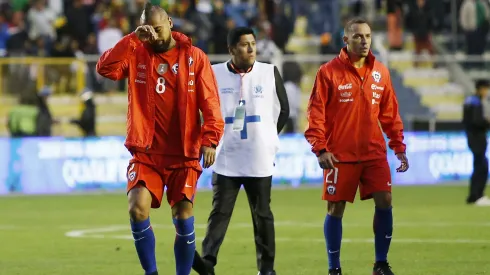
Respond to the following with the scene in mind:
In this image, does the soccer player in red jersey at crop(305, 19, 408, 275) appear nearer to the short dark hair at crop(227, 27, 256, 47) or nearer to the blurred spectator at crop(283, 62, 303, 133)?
the short dark hair at crop(227, 27, 256, 47)

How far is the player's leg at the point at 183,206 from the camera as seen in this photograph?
1021 cm

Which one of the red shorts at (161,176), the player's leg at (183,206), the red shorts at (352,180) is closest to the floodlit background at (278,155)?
the red shorts at (352,180)

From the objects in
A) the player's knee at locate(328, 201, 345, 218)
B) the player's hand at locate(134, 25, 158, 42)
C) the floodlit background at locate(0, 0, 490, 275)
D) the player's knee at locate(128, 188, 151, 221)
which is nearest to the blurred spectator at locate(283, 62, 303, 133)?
the floodlit background at locate(0, 0, 490, 275)

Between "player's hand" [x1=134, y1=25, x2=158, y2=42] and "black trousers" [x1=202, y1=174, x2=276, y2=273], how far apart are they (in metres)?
2.34

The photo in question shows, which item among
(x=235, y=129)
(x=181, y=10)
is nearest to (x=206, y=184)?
(x=181, y=10)

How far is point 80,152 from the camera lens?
2438 cm

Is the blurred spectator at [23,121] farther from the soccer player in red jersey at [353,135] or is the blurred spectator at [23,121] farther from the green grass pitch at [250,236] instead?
the soccer player in red jersey at [353,135]

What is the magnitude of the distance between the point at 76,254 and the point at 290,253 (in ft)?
7.78

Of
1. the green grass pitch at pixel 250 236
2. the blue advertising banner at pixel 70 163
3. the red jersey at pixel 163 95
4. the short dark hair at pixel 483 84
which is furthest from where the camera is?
the blue advertising banner at pixel 70 163

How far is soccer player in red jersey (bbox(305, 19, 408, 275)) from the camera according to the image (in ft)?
37.4

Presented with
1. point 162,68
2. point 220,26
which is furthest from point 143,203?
point 220,26

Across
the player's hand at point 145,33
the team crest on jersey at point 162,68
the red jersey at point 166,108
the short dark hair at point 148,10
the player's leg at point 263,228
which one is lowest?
the player's leg at point 263,228

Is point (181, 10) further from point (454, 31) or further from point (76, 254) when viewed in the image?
point (76, 254)

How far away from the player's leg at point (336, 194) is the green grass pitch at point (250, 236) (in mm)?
750
